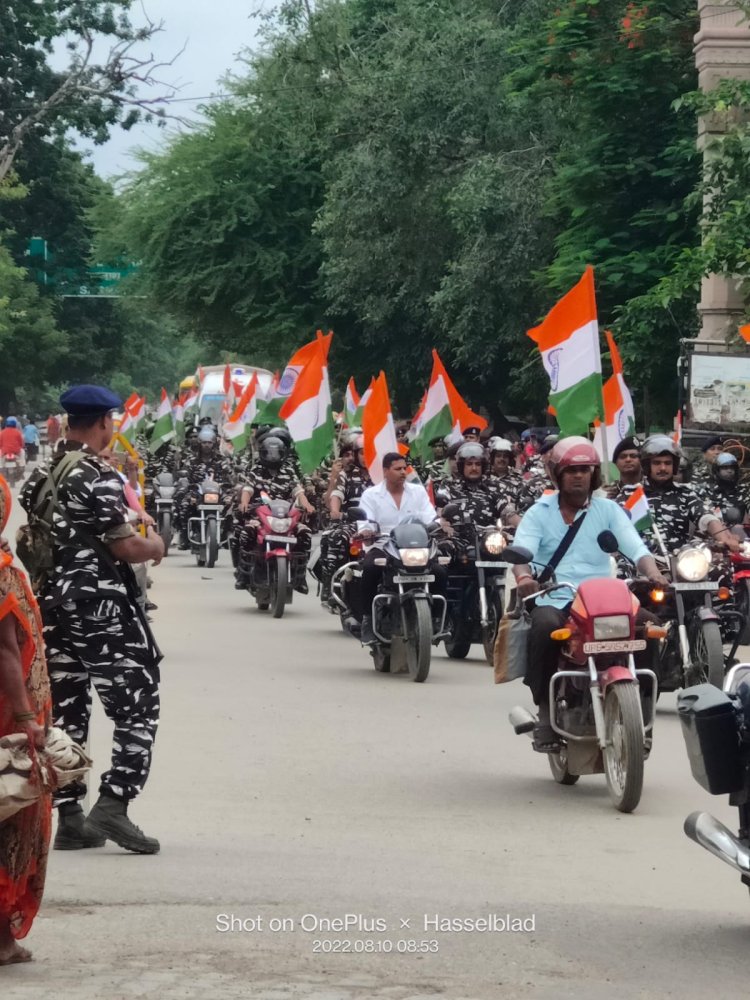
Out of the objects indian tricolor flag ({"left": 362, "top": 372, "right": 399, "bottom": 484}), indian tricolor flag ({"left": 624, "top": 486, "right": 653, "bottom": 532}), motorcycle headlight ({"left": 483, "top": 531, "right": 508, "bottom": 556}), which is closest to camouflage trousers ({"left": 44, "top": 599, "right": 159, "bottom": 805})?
indian tricolor flag ({"left": 624, "top": 486, "right": 653, "bottom": 532})

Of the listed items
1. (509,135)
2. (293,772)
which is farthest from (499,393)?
(293,772)

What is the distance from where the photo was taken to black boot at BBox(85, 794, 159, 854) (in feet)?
25.1

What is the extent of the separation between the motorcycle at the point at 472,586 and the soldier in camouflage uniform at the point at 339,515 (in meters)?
1.27

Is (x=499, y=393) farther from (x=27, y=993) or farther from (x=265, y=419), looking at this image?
(x=27, y=993)

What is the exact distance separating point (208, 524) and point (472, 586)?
1144 centimetres

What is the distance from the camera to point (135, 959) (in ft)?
19.3

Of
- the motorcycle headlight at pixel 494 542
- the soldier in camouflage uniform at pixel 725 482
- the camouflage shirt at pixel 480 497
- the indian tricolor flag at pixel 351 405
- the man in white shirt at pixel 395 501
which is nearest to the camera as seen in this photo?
the motorcycle headlight at pixel 494 542

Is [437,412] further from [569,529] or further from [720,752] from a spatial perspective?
[720,752]

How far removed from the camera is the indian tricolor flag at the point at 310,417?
70.6 feet

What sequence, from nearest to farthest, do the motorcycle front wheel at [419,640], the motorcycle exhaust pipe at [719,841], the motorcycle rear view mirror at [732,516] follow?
1. the motorcycle exhaust pipe at [719,841]
2. the motorcycle front wheel at [419,640]
3. the motorcycle rear view mirror at [732,516]

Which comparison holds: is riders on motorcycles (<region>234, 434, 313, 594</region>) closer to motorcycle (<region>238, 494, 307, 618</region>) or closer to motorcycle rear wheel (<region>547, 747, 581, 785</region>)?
motorcycle (<region>238, 494, 307, 618</region>)

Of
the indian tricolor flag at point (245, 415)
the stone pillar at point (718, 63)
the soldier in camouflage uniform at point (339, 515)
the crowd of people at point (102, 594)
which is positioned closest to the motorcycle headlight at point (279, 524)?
the soldier in camouflage uniform at point (339, 515)

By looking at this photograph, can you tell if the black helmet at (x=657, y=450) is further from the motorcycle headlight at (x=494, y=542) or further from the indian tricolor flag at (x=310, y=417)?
the indian tricolor flag at (x=310, y=417)

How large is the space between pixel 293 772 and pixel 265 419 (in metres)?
17.5
